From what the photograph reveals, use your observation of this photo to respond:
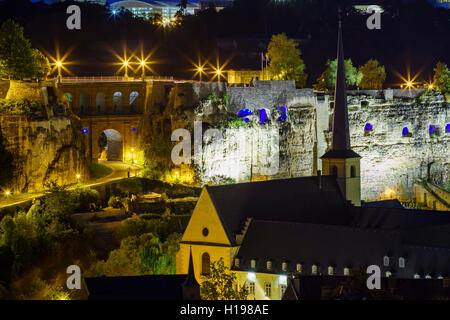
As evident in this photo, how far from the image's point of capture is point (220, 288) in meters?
44.6

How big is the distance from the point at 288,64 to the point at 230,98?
14.5 meters

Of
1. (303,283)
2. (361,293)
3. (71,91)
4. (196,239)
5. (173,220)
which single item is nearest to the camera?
(361,293)

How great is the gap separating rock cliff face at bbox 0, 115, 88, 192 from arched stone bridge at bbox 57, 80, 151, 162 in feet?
22.7

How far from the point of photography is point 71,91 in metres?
67.1

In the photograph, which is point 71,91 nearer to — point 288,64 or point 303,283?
point 288,64

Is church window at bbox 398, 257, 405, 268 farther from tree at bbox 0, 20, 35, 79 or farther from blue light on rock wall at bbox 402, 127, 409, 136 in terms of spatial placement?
blue light on rock wall at bbox 402, 127, 409, 136

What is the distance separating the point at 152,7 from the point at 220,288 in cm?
7768

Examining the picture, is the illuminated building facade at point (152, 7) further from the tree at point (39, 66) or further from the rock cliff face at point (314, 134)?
the tree at point (39, 66)

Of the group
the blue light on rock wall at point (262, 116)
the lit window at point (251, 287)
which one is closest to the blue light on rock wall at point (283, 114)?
the blue light on rock wall at point (262, 116)

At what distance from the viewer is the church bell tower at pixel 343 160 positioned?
57.2 m

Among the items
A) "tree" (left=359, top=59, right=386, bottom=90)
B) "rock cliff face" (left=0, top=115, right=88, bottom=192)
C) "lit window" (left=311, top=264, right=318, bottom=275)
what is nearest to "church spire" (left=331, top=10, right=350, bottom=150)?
"lit window" (left=311, top=264, right=318, bottom=275)

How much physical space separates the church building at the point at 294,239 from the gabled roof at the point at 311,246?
1.9 inches

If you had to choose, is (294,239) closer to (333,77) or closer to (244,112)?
(244,112)

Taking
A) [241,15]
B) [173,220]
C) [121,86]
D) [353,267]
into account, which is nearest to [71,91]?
[121,86]
